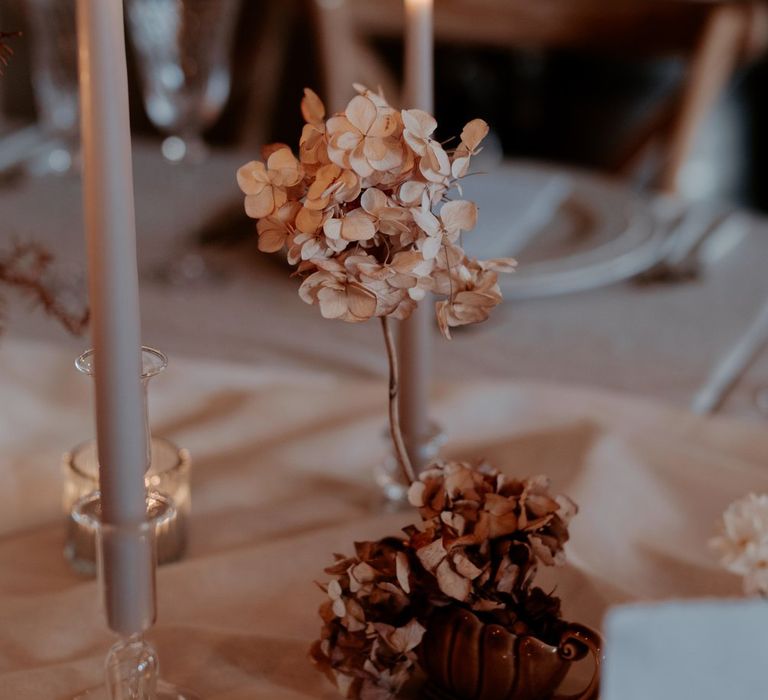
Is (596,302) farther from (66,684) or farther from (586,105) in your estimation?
(586,105)

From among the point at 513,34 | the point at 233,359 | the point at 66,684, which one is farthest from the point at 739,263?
the point at 513,34

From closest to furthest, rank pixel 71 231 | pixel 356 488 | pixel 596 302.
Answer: pixel 356 488 → pixel 596 302 → pixel 71 231

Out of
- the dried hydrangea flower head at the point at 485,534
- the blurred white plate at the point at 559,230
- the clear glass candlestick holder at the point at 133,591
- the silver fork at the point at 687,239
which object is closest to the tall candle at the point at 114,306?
the clear glass candlestick holder at the point at 133,591

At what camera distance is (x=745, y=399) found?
32.5 inches

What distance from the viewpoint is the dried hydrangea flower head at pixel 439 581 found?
0.46 metres

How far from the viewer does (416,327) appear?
0.62 m

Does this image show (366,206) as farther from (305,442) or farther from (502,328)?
(502,328)

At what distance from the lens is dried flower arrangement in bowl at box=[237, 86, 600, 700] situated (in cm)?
44

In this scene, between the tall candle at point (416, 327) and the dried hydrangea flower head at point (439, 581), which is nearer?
the dried hydrangea flower head at point (439, 581)

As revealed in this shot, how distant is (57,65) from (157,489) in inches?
27.0

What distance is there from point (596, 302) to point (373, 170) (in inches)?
22.1

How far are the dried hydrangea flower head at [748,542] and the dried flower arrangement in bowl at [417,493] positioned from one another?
0.06m

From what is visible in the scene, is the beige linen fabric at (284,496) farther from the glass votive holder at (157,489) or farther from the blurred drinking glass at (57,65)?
the blurred drinking glass at (57,65)

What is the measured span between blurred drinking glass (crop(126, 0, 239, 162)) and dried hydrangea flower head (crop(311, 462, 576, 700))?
0.69 m
